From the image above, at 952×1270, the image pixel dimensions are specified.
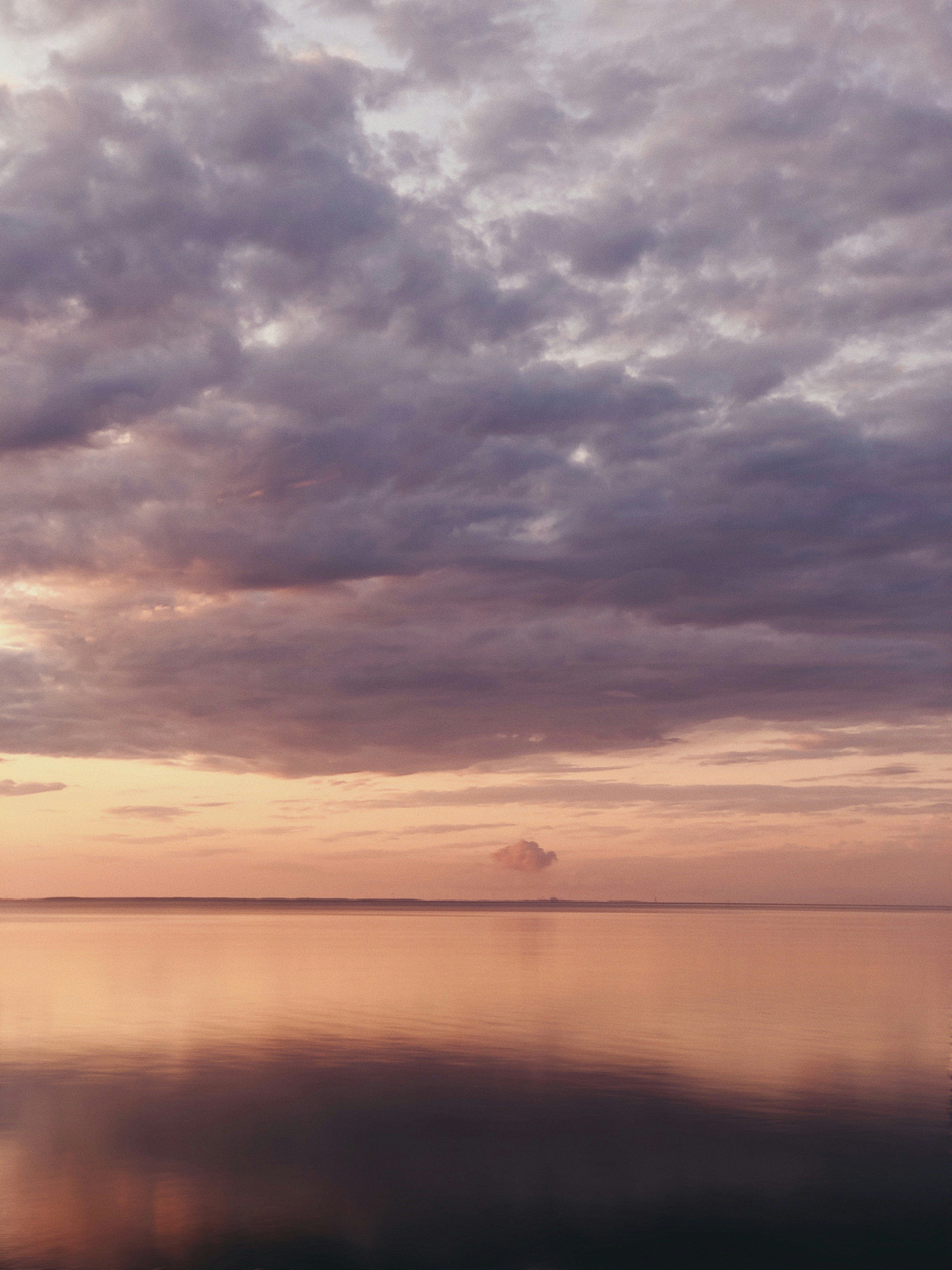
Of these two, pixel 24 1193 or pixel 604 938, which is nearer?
pixel 24 1193

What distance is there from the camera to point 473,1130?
39625mm

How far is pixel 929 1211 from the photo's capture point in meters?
31.4

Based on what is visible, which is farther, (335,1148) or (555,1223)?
(335,1148)

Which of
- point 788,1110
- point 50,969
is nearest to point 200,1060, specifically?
point 788,1110

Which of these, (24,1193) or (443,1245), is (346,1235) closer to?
(443,1245)

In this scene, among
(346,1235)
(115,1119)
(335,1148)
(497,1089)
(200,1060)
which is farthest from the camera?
(200,1060)

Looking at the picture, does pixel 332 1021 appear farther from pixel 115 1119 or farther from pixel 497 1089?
pixel 115 1119

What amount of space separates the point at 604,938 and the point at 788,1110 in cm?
13804

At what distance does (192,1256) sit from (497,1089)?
864 inches

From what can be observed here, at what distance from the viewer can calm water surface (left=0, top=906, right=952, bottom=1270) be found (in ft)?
92.2

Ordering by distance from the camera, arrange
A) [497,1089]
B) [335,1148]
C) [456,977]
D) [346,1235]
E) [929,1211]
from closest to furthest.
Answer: [346,1235] → [929,1211] → [335,1148] → [497,1089] → [456,977]

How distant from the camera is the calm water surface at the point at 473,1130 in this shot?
28109 mm

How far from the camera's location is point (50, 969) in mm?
110500

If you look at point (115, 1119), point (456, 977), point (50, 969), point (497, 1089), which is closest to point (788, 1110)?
point (497, 1089)
